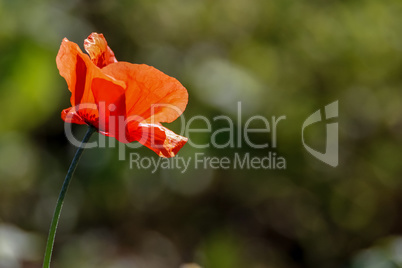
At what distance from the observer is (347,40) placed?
2.58 m

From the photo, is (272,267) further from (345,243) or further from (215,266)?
(215,266)

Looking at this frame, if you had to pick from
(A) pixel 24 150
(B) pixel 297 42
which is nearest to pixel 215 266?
(A) pixel 24 150

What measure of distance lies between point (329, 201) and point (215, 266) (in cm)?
135

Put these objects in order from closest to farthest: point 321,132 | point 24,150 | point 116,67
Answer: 1. point 116,67
2. point 24,150
3. point 321,132
